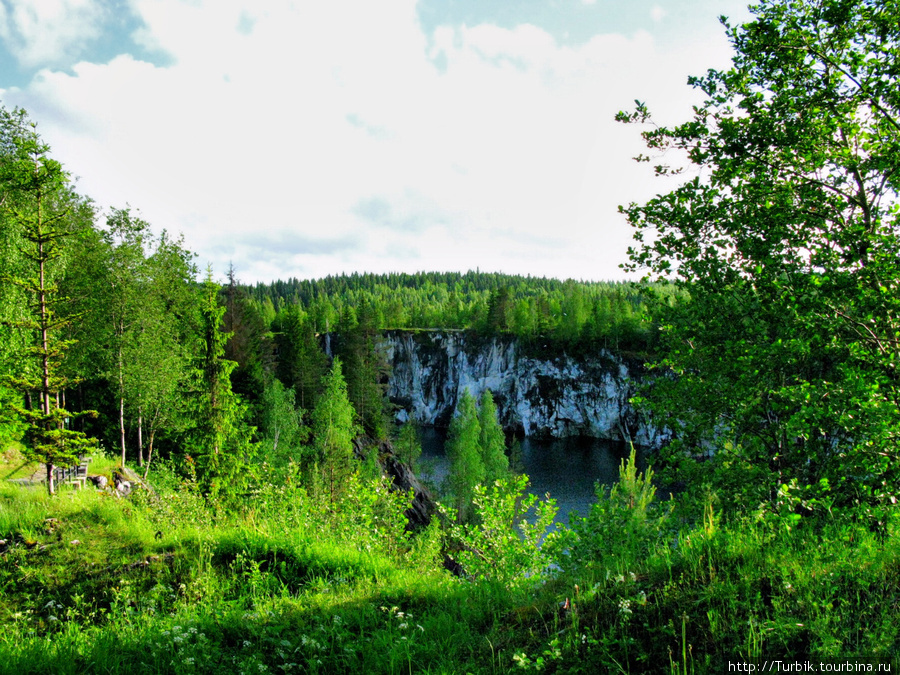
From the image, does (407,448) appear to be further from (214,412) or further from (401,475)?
(214,412)

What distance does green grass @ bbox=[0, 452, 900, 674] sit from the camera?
2.74m

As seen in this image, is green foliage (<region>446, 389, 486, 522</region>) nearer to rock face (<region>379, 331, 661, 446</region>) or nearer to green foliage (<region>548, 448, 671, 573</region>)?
green foliage (<region>548, 448, 671, 573</region>)

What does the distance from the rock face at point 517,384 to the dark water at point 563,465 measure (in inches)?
136

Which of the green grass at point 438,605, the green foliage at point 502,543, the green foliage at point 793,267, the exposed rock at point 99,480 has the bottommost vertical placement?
the exposed rock at point 99,480

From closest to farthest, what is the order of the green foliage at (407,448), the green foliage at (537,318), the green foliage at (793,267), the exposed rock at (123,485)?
the green foliage at (793,267) → the exposed rock at (123,485) → the green foliage at (407,448) → the green foliage at (537,318)

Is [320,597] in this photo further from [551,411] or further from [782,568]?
[551,411]

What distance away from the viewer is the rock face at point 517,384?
228ft

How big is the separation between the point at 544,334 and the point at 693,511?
231 feet

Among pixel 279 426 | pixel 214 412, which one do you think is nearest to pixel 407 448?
pixel 279 426

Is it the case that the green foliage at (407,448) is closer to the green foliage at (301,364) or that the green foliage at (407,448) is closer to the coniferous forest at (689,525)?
the green foliage at (301,364)

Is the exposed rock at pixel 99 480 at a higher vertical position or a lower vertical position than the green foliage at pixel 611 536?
lower

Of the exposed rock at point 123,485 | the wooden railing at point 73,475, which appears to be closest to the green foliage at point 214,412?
the exposed rock at point 123,485

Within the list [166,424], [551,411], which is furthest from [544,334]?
[166,424]

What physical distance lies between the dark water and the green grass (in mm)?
29139
